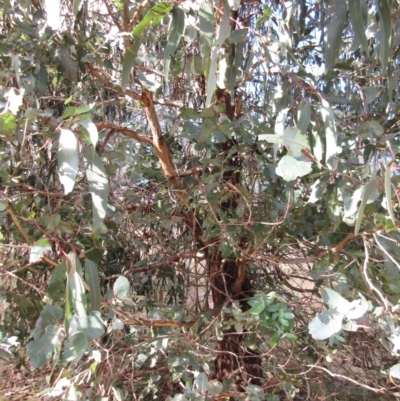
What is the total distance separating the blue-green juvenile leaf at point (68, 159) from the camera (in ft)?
3.01

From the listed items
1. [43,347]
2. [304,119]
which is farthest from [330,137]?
[43,347]

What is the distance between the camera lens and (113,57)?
6.61ft

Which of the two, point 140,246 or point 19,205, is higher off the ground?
point 19,205

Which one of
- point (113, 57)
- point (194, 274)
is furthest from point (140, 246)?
point (113, 57)

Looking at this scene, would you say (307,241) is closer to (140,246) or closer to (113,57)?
(140,246)

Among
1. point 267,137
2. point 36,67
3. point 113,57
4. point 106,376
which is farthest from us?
point 113,57

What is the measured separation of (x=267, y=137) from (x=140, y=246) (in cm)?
115

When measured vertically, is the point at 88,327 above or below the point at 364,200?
below

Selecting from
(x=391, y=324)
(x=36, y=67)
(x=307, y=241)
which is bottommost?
(x=391, y=324)

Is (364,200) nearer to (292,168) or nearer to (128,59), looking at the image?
(292,168)

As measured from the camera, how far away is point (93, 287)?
111cm

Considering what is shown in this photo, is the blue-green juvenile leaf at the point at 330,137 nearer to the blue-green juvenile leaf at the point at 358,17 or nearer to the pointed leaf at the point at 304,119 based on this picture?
the pointed leaf at the point at 304,119

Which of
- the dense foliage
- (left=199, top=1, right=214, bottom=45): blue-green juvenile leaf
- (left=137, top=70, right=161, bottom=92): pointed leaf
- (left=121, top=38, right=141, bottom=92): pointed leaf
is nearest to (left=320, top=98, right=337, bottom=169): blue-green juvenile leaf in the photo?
the dense foliage

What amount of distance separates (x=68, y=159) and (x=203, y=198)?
838 millimetres
